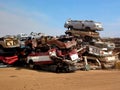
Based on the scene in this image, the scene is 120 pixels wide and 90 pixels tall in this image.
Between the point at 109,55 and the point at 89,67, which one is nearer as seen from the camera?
the point at 89,67

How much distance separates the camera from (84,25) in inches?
1495

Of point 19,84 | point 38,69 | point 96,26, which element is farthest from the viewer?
point 96,26

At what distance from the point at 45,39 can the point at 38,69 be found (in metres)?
3.57

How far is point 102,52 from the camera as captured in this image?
29641mm

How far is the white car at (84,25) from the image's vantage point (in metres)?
37.6

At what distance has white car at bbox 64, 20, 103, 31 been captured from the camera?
123 feet

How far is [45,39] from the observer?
29375 millimetres

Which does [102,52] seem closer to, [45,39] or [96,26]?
[45,39]

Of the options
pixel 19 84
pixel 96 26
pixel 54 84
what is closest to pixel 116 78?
pixel 54 84

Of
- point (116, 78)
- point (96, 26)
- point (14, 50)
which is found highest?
point (96, 26)

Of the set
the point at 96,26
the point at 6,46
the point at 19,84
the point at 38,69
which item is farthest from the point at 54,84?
the point at 96,26

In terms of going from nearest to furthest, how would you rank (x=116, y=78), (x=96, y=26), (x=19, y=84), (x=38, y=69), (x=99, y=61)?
(x=19, y=84) < (x=116, y=78) < (x=38, y=69) < (x=99, y=61) < (x=96, y=26)

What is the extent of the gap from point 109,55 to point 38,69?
24.9 feet

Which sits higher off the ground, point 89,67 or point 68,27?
point 68,27
